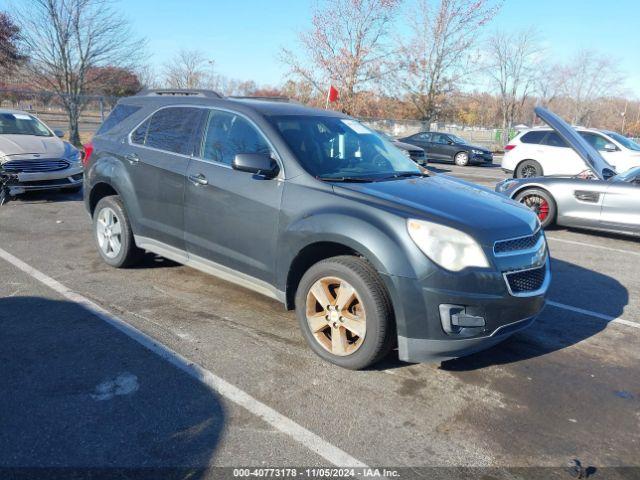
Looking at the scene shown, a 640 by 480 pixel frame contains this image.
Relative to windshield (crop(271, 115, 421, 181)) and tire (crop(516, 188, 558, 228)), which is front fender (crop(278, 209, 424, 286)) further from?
tire (crop(516, 188, 558, 228))

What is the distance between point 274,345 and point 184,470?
1.44 metres

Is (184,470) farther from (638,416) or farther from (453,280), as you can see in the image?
(638,416)

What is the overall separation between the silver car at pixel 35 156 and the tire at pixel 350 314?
23.4 feet

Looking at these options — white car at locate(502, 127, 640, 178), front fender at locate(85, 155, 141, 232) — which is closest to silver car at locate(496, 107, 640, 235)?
front fender at locate(85, 155, 141, 232)

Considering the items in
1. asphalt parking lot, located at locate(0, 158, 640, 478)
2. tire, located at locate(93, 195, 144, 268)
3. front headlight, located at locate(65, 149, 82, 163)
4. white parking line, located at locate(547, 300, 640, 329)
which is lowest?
asphalt parking lot, located at locate(0, 158, 640, 478)

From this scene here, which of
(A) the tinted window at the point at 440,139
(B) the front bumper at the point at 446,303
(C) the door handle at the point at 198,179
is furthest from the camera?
(A) the tinted window at the point at 440,139

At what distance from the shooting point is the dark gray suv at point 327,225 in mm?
3178

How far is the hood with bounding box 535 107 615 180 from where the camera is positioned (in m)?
7.18

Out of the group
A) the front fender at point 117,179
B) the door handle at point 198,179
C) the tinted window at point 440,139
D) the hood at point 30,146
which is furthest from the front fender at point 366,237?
the tinted window at point 440,139

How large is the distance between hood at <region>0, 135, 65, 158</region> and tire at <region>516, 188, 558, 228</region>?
8153mm

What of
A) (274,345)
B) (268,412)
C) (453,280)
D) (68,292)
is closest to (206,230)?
(274,345)

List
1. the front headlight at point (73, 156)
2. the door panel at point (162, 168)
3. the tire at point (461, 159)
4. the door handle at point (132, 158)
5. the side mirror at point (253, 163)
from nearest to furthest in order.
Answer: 1. the side mirror at point (253, 163)
2. the door panel at point (162, 168)
3. the door handle at point (132, 158)
4. the front headlight at point (73, 156)
5. the tire at point (461, 159)

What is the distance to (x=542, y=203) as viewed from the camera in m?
8.50

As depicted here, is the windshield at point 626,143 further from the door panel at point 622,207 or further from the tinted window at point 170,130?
the tinted window at point 170,130
